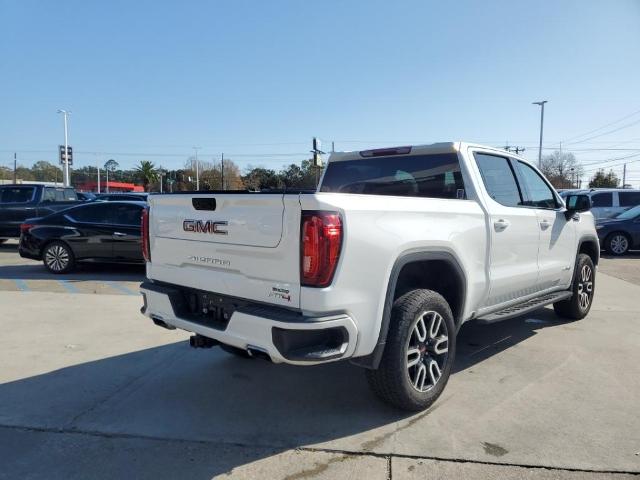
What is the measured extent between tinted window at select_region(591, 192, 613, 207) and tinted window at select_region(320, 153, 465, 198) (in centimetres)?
1420

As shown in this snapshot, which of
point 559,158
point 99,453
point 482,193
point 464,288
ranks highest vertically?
point 559,158

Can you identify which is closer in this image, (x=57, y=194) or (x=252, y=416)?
(x=252, y=416)

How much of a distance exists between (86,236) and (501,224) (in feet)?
26.5

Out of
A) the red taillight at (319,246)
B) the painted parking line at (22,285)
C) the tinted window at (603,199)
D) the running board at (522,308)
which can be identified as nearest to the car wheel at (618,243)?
the tinted window at (603,199)

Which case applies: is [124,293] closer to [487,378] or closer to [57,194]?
[487,378]

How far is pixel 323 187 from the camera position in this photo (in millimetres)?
4973

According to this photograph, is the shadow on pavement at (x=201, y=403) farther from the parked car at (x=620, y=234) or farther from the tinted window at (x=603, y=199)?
the tinted window at (x=603, y=199)

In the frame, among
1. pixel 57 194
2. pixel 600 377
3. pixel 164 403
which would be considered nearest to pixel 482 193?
pixel 600 377

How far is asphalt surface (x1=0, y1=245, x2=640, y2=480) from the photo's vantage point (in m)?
2.85

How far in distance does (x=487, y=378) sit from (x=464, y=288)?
962 millimetres

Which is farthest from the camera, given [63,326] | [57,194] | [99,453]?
[57,194]

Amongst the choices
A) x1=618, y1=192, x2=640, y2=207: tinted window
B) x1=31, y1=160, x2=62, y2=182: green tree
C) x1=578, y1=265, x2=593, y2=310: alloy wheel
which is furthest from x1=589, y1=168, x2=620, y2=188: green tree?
x1=31, y1=160, x2=62, y2=182: green tree

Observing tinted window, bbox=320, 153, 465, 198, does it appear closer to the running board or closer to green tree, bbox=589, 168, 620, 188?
the running board

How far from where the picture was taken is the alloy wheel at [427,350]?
3.36m
